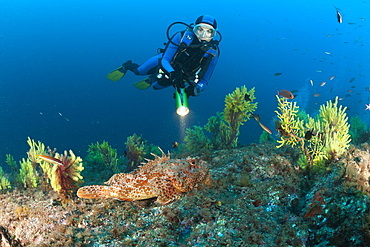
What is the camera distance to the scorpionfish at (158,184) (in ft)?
12.7

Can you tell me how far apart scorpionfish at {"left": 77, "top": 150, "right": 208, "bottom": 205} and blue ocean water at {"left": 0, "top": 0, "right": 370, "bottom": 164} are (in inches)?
1096

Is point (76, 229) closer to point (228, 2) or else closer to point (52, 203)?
point (52, 203)

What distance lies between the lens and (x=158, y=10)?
393ft

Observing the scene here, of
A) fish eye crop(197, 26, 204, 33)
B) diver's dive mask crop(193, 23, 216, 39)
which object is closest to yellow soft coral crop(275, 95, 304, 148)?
diver's dive mask crop(193, 23, 216, 39)

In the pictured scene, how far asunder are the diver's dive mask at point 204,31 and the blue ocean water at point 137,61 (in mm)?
26922

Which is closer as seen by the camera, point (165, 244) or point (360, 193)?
point (165, 244)

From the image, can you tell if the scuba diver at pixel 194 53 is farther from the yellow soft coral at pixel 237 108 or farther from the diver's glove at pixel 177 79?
the yellow soft coral at pixel 237 108

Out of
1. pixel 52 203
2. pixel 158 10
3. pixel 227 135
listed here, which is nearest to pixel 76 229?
pixel 52 203

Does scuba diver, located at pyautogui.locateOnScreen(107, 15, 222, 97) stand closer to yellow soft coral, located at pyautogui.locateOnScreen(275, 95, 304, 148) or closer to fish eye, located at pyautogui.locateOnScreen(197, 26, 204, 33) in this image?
fish eye, located at pyautogui.locateOnScreen(197, 26, 204, 33)

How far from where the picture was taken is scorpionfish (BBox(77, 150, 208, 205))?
3876mm

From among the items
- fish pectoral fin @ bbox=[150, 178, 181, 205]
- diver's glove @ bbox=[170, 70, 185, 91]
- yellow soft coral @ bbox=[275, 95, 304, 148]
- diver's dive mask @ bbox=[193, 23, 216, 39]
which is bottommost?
fish pectoral fin @ bbox=[150, 178, 181, 205]

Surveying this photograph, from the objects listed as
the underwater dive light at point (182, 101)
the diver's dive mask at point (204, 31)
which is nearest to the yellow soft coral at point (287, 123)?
the underwater dive light at point (182, 101)

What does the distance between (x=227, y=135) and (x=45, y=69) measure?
9415 centimetres

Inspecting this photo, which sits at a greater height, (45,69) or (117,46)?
(117,46)
